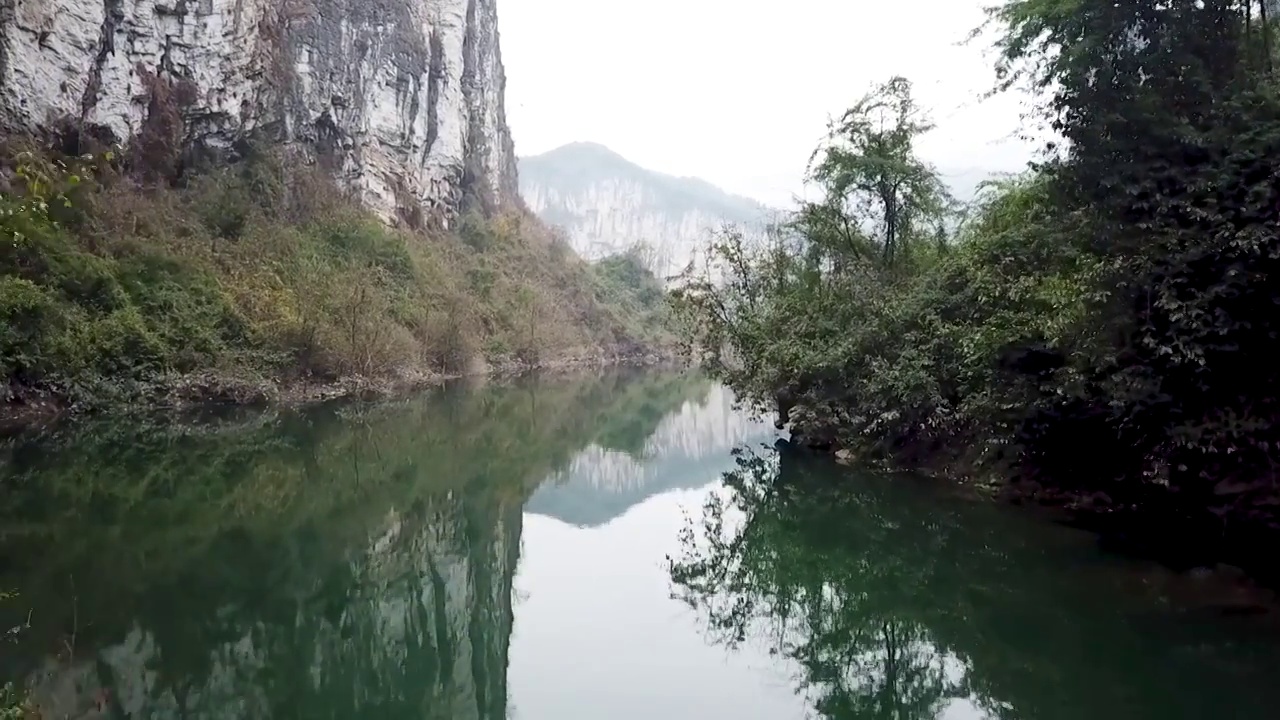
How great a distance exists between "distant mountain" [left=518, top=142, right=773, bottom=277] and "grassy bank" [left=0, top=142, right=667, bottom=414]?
295 ft

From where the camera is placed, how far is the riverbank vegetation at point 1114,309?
7711 millimetres

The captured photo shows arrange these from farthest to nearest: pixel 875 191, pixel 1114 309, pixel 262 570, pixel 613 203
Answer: pixel 613 203 < pixel 875 191 < pixel 262 570 < pixel 1114 309

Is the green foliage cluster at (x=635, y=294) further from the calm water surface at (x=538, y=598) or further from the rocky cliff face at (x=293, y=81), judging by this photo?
the calm water surface at (x=538, y=598)

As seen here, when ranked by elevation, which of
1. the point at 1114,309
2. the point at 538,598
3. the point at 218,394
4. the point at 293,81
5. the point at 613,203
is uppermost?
the point at 613,203

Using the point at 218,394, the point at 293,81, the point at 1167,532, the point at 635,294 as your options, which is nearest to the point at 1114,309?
the point at 1167,532

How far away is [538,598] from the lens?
8898 mm

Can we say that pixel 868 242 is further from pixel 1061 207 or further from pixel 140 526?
pixel 140 526

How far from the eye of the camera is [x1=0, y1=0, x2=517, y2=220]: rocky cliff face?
25.7 meters

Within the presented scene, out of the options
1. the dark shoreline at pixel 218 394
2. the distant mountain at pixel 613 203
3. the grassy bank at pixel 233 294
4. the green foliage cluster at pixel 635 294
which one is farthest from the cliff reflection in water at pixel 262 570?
the distant mountain at pixel 613 203

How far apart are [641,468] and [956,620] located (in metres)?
11.0

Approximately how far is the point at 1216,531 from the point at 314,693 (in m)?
8.65

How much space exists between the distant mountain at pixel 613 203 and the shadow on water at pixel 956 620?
120365 mm

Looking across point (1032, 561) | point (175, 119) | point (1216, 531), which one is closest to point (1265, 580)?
point (1216, 531)

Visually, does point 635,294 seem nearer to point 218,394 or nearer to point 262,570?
point 218,394
